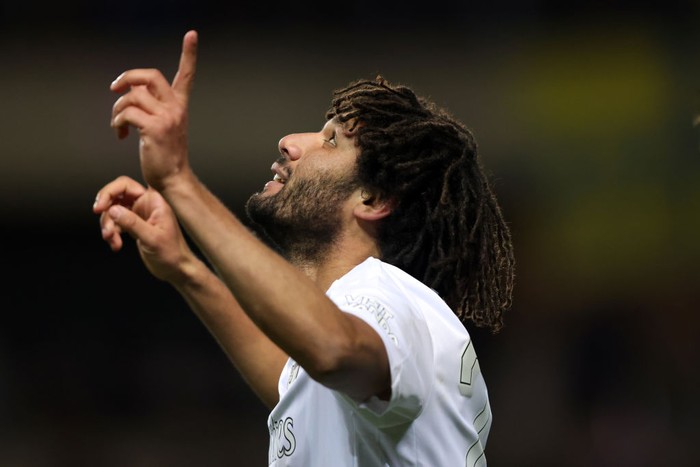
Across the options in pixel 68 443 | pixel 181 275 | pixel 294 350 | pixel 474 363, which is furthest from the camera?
pixel 68 443

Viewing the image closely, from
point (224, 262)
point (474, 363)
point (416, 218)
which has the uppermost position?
point (224, 262)

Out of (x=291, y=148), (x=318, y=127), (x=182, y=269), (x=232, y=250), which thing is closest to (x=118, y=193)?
(x=182, y=269)

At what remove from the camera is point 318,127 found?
6738mm

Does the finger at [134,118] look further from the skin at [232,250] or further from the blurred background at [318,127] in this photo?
the blurred background at [318,127]

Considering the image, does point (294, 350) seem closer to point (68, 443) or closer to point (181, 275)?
point (181, 275)

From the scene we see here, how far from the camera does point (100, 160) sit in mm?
6715

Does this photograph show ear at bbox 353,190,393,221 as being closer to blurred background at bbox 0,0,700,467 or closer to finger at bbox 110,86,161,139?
finger at bbox 110,86,161,139

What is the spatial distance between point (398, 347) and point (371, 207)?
823 millimetres

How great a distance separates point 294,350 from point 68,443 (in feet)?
14.9

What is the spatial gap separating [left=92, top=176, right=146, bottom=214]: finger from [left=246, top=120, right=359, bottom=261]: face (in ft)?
1.66

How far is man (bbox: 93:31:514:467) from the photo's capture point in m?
2.09

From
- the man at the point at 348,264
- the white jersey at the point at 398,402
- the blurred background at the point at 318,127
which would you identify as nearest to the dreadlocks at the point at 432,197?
the man at the point at 348,264

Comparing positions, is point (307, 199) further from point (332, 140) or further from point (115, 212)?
point (115, 212)

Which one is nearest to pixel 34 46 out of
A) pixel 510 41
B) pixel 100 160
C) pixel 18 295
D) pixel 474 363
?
pixel 100 160
